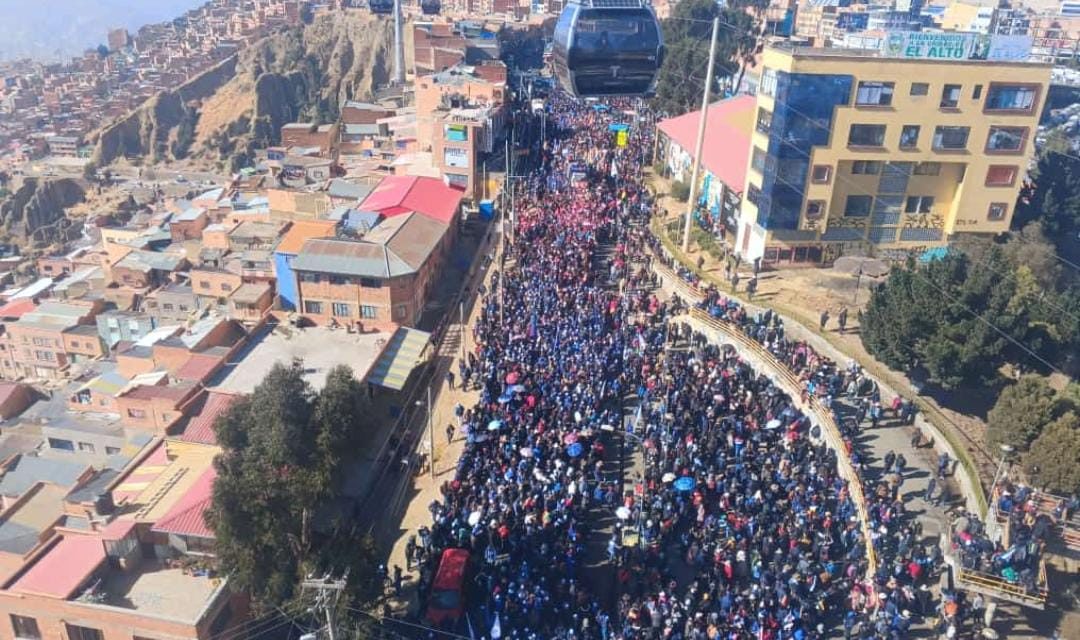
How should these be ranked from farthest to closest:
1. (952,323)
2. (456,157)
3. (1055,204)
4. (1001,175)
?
(456,157) → (1055,204) → (1001,175) → (952,323)

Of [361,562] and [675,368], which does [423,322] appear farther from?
[361,562]

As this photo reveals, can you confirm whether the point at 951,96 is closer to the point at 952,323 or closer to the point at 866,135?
the point at 866,135

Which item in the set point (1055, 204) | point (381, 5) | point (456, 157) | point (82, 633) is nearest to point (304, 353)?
point (82, 633)

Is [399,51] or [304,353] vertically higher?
[399,51]

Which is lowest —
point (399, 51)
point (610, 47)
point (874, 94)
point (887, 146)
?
point (399, 51)

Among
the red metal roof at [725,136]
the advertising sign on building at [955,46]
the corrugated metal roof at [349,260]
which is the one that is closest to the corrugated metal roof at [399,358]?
the corrugated metal roof at [349,260]

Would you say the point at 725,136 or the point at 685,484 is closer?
the point at 685,484

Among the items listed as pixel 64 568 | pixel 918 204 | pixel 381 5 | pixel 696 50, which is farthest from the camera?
pixel 381 5
